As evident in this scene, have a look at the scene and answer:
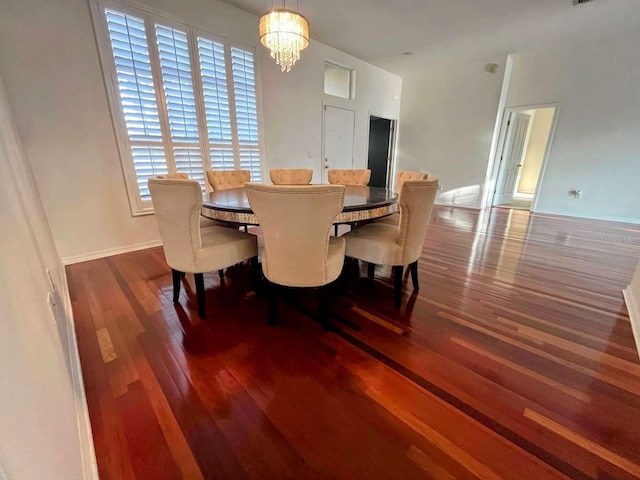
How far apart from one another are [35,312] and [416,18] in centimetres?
469

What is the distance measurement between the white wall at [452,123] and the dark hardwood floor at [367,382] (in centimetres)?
388

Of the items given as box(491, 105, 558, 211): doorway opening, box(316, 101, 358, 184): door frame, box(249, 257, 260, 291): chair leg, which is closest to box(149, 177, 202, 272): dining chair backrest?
box(249, 257, 260, 291): chair leg

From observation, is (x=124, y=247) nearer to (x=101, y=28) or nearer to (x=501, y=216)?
(x=101, y=28)

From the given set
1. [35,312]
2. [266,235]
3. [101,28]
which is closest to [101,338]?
[35,312]

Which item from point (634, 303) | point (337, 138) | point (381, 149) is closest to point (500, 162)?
point (381, 149)

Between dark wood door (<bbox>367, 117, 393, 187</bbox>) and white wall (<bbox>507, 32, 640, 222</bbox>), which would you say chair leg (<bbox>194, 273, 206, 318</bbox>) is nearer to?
dark wood door (<bbox>367, 117, 393, 187</bbox>)

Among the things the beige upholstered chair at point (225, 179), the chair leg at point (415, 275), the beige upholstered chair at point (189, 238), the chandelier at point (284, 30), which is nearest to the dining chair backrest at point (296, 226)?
the beige upholstered chair at point (189, 238)

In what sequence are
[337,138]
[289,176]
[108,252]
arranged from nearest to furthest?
[108,252], [289,176], [337,138]

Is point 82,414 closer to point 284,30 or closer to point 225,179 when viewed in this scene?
point 225,179

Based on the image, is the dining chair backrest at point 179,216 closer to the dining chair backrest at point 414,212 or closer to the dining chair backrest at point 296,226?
the dining chair backrest at point 296,226

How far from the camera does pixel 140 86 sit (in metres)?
2.84

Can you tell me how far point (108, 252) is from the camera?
9.65ft

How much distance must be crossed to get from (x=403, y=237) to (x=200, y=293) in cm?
138

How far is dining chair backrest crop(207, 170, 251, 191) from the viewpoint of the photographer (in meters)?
2.81
